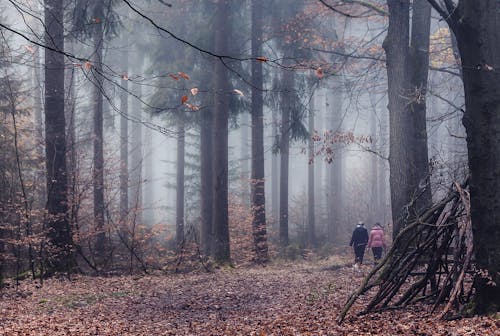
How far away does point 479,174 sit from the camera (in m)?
6.99

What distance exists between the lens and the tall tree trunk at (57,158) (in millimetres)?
13477

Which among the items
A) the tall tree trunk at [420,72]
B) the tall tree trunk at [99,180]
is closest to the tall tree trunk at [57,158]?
the tall tree trunk at [99,180]

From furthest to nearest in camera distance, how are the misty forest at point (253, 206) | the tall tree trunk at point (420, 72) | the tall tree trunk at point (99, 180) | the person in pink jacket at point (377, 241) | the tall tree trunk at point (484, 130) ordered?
the person in pink jacket at point (377, 241) < the tall tree trunk at point (99, 180) < the tall tree trunk at point (420, 72) < the misty forest at point (253, 206) < the tall tree trunk at point (484, 130)

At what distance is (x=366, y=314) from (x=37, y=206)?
1304 centimetres

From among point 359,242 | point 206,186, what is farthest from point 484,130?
point 206,186

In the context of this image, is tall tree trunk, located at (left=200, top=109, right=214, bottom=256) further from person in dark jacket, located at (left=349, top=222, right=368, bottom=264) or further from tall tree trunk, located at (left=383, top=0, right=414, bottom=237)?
tall tree trunk, located at (left=383, top=0, right=414, bottom=237)

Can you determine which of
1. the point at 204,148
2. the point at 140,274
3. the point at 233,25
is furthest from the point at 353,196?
the point at 140,274

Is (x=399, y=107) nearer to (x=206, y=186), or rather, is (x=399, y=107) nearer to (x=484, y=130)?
(x=484, y=130)

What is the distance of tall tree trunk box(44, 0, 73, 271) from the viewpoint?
531 inches

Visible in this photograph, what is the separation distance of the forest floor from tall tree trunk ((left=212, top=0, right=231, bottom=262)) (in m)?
2.05

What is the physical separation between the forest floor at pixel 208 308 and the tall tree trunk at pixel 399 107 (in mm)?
2519

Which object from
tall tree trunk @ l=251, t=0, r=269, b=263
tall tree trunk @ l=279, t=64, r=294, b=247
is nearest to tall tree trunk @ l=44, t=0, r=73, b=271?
tall tree trunk @ l=251, t=0, r=269, b=263

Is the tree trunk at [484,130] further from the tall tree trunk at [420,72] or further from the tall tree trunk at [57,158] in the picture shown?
the tall tree trunk at [57,158]

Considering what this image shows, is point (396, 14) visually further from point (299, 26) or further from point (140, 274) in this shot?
point (140, 274)
